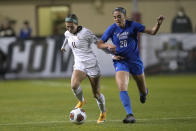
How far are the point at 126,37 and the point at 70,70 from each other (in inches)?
551

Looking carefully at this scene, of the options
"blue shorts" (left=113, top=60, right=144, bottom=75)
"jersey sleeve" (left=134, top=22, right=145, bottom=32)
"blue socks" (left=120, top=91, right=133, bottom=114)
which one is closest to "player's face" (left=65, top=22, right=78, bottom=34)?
"blue shorts" (left=113, top=60, right=144, bottom=75)

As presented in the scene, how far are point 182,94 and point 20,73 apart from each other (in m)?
9.87

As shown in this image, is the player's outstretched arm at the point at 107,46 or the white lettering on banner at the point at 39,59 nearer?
the player's outstretched arm at the point at 107,46

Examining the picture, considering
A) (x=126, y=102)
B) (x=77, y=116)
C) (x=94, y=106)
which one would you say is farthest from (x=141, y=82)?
(x=94, y=106)

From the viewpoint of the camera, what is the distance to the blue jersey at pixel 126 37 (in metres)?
11.9

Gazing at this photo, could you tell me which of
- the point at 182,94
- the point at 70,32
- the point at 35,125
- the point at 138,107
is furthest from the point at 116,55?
the point at 182,94

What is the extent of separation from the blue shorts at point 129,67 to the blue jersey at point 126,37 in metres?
0.11

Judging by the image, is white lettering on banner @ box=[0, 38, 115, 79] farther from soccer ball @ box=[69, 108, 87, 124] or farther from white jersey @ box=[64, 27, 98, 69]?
soccer ball @ box=[69, 108, 87, 124]

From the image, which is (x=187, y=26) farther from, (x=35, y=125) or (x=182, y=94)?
(x=35, y=125)

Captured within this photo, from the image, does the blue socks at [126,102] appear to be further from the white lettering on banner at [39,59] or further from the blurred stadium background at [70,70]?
the white lettering on banner at [39,59]

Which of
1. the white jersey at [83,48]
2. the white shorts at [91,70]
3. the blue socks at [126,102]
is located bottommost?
the blue socks at [126,102]

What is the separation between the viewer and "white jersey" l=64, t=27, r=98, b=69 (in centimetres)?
1205

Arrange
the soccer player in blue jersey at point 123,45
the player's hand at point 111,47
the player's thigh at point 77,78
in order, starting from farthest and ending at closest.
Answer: the player's thigh at point 77,78 → the soccer player in blue jersey at point 123,45 → the player's hand at point 111,47

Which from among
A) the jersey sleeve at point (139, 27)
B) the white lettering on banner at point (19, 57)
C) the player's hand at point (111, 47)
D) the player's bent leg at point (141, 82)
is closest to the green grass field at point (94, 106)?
the player's bent leg at point (141, 82)
